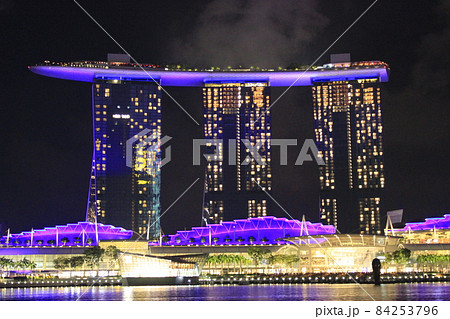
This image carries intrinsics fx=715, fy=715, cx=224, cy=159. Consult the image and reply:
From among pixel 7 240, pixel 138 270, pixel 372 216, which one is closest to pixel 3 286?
pixel 138 270

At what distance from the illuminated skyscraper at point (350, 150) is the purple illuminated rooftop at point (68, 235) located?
184ft

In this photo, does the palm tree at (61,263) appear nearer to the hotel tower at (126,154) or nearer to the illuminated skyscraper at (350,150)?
the hotel tower at (126,154)

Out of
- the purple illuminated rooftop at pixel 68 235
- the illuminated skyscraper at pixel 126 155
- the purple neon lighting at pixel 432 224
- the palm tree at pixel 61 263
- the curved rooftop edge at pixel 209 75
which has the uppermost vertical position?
the curved rooftop edge at pixel 209 75

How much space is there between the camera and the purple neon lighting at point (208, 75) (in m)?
166

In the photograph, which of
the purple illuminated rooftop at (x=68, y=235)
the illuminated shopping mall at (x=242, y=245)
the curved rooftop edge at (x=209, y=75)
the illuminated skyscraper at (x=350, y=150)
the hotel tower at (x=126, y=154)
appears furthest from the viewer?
the illuminated skyscraper at (x=350, y=150)

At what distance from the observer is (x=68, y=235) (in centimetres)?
14525

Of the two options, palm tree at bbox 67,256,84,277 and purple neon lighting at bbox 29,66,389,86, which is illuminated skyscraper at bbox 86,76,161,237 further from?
palm tree at bbox 67,256,84,277

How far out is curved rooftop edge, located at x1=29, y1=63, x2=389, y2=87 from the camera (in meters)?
166

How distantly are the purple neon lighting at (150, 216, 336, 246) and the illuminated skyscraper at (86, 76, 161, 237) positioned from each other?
17446mm

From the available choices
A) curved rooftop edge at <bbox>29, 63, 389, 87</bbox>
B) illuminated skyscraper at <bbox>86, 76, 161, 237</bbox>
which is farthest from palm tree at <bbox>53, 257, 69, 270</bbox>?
curved rooftop edge at <bbox>29, 63, 389, 87</bbox>

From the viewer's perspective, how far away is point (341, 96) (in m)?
179

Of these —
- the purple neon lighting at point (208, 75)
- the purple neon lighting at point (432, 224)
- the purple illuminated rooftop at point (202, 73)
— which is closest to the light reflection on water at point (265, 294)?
the purple neon lighting at point (432, 224)

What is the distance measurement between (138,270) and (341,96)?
305ft

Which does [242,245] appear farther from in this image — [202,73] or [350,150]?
[202,73]
